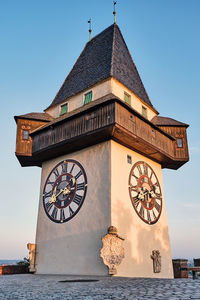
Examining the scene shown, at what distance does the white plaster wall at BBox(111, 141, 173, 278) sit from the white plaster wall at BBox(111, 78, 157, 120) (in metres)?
2.56

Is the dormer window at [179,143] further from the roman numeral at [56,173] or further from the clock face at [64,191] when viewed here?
the roman numeral at [56,173]

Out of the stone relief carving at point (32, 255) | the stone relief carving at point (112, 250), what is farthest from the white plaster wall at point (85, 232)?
the stone relief carving at point (112, 250)

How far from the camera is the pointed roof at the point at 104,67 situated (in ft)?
48.5

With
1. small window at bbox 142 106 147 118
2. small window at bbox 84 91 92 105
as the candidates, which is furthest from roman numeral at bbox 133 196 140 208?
small window at bbox 84 91 92 105

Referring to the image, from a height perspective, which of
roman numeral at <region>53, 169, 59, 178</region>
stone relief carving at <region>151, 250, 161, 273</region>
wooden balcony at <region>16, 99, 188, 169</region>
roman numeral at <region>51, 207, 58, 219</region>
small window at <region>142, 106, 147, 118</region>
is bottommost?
stone relief carving at <region>151, 250, 161, 273</region>

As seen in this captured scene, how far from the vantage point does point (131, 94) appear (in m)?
14.8

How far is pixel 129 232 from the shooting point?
11.7 m

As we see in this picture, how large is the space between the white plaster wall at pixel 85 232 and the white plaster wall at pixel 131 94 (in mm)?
2826

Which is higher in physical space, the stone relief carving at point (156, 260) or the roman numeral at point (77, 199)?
the roman numeral at point (77, 199)

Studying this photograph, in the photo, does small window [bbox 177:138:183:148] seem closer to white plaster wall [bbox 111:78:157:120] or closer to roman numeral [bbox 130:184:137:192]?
white plaster wall [bbox 111:78:157:120]

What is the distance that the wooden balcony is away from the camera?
11914 mm

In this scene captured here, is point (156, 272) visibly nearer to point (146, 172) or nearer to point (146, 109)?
point (146, 172)

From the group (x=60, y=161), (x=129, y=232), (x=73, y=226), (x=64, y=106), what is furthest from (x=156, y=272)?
(x=64, y=106)

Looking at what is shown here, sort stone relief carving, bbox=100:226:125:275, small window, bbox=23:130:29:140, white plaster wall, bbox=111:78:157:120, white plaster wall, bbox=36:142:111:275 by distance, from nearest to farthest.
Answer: stone relief carving, bbox=100:226:125:275, white plaster wall, bbox=36:142:111:275, white plaster wall, bbox=111:78:157:120, small window, bbox=23:130:29:140
